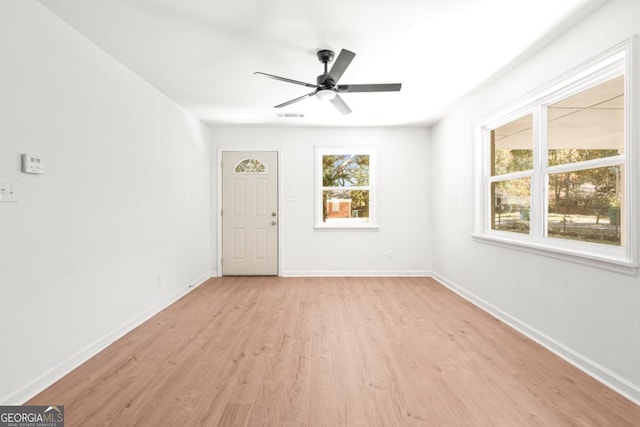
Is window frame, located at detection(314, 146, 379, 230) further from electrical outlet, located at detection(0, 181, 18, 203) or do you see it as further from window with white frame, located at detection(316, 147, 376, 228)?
electrical outlet, located at detection(0, 181, 18, 203)

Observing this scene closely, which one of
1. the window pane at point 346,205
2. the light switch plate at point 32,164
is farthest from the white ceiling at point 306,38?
the window pane at point 346,205

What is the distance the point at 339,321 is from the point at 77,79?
3.04 meters

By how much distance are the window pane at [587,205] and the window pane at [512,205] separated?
1.04 feet

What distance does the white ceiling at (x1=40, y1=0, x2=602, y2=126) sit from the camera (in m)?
2.11

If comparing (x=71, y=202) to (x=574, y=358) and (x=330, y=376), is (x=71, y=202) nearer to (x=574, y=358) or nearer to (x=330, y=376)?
(x=330, y=376)

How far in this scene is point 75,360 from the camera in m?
2.29

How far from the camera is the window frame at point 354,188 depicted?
5176 mm

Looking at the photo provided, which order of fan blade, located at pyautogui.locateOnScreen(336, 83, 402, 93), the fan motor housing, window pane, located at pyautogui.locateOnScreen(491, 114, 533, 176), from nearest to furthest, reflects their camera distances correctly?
1. the fan motor housing
2. fan blade, located at pyautogui.locateOnScreen(336, 83, 402, 93)
3. window pane, located at pyautogui.locateOnScreen(491, 114, 533, 176)

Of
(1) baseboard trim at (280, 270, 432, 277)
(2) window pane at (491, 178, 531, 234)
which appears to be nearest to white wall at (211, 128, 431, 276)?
(1) baseboard trim at (280, 270, 432, 277)

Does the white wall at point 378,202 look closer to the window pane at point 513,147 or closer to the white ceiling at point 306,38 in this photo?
the white ceiling at point 306,38

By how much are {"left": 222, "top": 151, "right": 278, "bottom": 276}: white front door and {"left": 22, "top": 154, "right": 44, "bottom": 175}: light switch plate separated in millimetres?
3180

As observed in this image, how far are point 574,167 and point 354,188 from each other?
3144 millimetres

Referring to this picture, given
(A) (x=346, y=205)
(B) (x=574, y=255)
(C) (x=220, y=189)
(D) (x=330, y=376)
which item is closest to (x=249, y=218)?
(C) (x=220, y=189)

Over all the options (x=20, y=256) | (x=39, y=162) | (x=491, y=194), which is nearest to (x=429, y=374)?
(x=491, y=194)
